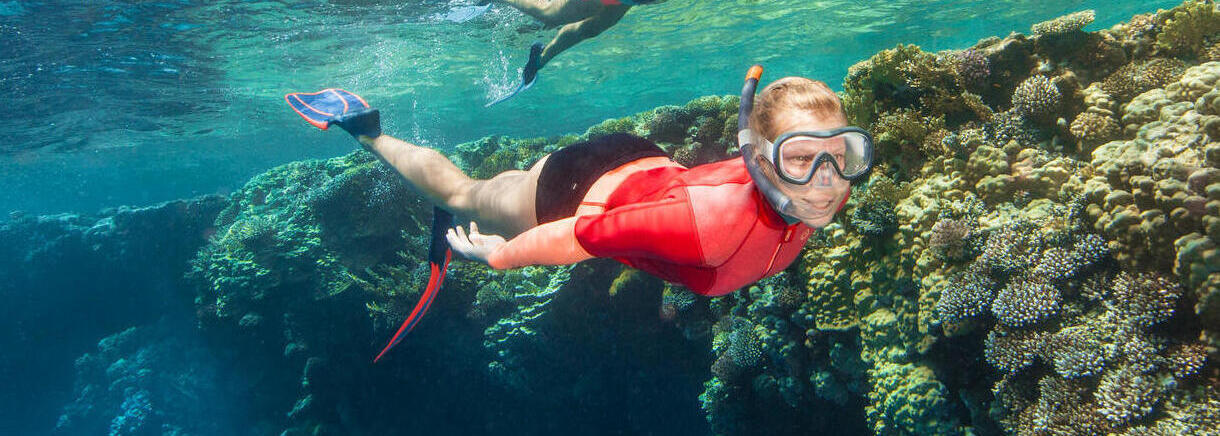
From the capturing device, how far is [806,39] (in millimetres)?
26031

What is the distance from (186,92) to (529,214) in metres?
26.6

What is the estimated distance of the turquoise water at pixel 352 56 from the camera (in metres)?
15.1

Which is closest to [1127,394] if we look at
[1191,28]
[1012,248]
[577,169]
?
[1012,248]

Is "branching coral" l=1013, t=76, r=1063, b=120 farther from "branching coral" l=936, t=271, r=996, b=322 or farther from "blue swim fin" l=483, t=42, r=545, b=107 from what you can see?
"blue swim fin" l=483, t=42, r=545, b=107

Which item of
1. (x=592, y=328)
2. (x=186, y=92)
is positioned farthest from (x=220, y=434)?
(x=592, y=328)

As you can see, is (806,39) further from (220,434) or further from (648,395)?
(220,434)

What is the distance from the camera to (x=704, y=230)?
2299mm

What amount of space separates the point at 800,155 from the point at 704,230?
53cm

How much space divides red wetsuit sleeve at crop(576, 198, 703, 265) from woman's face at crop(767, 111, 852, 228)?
464 mm

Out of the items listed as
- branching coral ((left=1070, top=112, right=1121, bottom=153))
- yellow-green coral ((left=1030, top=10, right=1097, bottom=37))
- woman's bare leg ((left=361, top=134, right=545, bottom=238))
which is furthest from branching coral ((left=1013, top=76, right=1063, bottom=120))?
woman's bare leg ((left=361, top=134, right=545, bottom=238))

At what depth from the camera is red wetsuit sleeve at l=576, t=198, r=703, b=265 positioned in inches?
91.8

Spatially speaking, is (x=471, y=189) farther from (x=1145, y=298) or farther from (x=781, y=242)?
(x=1145, y=298)

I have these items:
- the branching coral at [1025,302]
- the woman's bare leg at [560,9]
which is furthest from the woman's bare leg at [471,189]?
the branching coral at [1025,302]

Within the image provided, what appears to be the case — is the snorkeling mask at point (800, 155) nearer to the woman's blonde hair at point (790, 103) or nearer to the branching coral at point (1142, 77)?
the woman's blonde hair at point (790, 103)
